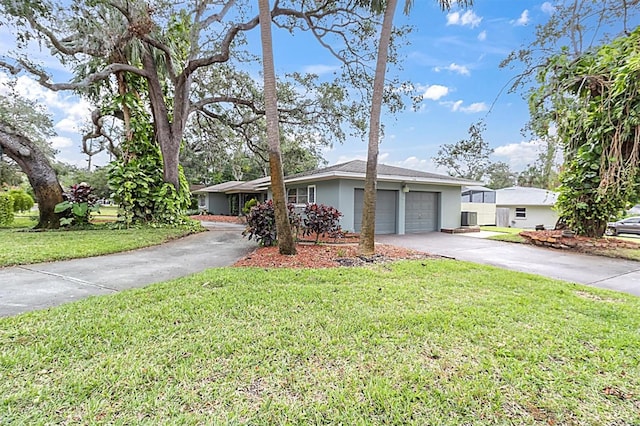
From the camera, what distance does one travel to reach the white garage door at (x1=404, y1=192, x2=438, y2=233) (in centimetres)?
1490

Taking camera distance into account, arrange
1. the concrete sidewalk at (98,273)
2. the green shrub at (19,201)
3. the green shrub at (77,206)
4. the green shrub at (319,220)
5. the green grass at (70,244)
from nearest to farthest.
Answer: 1. the concrete sidewalk at (98,273)
2. the green grass at (70,244)
3. the green shrub at (319,220)
4. the green shrub at (77,206)
5. the green shrub at (19,201)

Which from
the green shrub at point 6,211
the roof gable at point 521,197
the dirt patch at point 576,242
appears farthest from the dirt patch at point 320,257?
the roof gable at point 521,197

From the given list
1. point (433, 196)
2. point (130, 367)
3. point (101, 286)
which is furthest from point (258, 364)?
point (433, 196)

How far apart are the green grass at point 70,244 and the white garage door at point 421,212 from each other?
9963 millimetres

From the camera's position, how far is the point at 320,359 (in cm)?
277

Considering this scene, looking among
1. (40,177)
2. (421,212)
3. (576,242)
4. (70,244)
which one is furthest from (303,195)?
(576,242)

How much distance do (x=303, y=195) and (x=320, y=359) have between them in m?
12.9

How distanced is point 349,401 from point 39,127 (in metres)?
32.3

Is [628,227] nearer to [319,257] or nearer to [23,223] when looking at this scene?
[319,257]

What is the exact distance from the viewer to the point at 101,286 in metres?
4.92

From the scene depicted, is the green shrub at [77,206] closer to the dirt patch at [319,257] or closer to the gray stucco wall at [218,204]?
the dirt patch at [319,257]

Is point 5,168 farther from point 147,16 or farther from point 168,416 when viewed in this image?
point 168,416

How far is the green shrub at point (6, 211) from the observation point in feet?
41.0

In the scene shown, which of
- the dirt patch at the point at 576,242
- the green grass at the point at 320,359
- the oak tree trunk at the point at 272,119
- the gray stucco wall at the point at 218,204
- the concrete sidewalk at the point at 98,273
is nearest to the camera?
the green grass at the point at 320,359
